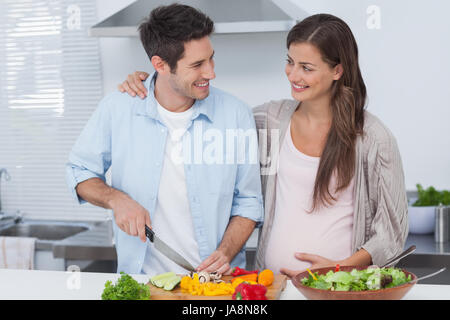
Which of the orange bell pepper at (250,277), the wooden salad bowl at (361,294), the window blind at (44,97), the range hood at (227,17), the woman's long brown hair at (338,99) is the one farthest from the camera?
the window blind at (44,97)

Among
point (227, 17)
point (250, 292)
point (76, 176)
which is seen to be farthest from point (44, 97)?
point (250, 292)

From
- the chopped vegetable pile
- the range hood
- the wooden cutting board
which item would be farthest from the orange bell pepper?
the range hood

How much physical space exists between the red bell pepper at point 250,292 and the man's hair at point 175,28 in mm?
472

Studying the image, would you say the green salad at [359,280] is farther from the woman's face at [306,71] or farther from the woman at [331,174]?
the woman's face at [306,71]

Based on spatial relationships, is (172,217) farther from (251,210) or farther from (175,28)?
(175,28)

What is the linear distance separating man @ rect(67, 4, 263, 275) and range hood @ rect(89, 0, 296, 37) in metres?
0.47

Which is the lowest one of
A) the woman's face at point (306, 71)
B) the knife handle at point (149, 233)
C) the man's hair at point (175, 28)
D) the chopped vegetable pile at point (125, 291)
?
the chopped vegetable pile at point (125, 291)

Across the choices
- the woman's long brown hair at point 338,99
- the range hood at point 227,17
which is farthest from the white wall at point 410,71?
the woman's long brown hair at point 338,99

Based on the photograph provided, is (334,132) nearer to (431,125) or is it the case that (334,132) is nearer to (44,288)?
(44,288)

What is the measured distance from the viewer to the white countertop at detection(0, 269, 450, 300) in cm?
96

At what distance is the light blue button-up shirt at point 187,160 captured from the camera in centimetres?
118

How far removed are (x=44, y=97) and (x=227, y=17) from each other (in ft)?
2.85
